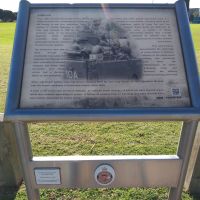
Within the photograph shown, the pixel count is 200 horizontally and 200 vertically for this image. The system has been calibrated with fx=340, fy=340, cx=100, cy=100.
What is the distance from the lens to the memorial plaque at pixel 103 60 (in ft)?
6.70

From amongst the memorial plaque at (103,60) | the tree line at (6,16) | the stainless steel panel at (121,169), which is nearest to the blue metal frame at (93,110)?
the memorial plaque at (103,60)

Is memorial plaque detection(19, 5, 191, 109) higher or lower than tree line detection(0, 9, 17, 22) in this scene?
lower

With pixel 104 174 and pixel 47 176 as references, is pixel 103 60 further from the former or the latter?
pixel 47 176

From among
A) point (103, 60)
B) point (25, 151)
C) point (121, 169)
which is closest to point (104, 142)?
point (121, 169)

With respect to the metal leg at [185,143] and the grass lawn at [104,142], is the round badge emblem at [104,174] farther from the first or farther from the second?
the grass lawn at [104,142]

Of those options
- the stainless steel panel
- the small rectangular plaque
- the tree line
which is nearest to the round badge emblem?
→ the stainless steel panel

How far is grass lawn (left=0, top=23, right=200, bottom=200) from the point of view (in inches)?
124

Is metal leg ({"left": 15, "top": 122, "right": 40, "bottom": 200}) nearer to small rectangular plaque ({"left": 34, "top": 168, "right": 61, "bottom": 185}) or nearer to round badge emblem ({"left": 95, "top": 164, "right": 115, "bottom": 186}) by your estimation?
small rectangular plaque ({"left": 34, "top": 168, "right": 61, "bottom": 185})

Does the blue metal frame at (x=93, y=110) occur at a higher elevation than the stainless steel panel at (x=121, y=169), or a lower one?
higher

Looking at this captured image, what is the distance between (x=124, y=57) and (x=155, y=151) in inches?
77.1

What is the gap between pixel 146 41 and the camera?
2.21 m

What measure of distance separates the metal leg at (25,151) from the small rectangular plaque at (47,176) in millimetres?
62

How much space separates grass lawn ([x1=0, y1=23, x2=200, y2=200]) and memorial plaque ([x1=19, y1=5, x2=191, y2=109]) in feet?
4.59

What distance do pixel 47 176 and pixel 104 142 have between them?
5.87 feet
